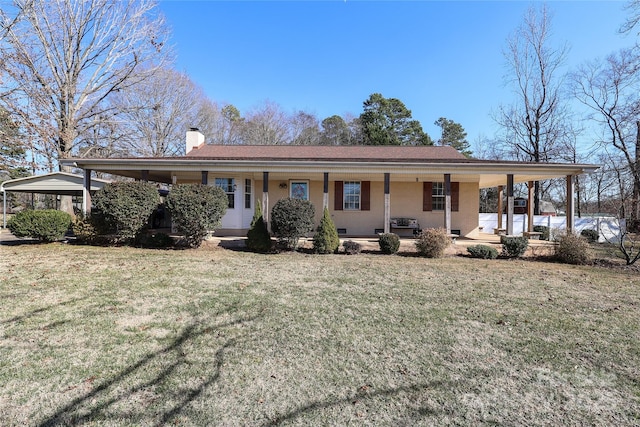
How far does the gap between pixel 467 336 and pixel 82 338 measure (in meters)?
4.46

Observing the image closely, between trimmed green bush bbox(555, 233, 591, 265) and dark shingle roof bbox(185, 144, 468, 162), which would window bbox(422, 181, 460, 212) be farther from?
trimmed green bush bbox(555, 233, 591, 265)

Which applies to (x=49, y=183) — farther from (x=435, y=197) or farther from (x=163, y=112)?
(x=435, y=197)

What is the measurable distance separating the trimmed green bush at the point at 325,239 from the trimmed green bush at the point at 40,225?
8.43m

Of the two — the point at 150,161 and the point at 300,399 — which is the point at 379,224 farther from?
the point at 300,399

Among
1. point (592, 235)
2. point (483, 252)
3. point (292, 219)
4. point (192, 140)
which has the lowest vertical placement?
point (483, 252)

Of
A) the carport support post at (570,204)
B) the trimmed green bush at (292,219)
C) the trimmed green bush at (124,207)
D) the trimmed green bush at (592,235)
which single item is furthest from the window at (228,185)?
the trimmed green bush at (592,235)

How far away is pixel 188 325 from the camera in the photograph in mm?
3912

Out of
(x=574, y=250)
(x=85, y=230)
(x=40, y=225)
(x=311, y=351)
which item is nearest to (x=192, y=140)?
(x=85, y=230)

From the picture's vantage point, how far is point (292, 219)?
9359mm

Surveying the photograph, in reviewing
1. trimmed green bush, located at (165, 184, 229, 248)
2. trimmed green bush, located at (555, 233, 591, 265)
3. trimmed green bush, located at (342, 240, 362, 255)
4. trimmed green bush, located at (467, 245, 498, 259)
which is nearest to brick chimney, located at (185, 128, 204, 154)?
trimmed green bush, located at (165, 184, 229, 248)

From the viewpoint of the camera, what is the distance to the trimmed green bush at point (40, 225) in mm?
9734

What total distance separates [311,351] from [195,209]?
7089 mm

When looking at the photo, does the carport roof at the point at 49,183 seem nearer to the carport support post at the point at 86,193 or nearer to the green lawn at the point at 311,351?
the carport support post at the point at 86,193

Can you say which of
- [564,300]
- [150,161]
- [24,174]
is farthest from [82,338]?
[24,174]
